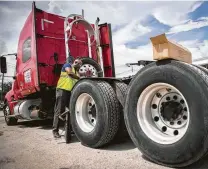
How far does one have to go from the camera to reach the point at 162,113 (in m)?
2.88

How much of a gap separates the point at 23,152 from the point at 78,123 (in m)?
0.99

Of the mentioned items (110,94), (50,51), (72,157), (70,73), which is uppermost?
(50,51)

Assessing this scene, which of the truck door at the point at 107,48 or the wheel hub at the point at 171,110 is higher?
the truck door at the point at 107,48

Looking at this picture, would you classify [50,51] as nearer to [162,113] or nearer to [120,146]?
[120,146]

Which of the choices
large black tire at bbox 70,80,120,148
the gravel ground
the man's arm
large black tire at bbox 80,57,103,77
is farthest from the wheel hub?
large black tire at bbox 80,57,103,77

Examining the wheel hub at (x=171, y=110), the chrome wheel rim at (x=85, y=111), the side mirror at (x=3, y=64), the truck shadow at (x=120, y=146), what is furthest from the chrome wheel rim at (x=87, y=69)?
the side mirror at (x=3, y=64)

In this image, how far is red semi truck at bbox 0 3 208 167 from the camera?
7.72ft

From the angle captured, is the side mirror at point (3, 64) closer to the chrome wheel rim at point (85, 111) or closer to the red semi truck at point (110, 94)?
the red semi truck at point (110, 94)

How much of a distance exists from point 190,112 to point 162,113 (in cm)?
56

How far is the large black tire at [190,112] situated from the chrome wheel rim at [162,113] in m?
0.06

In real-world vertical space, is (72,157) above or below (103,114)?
below

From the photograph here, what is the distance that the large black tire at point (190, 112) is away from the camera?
7.34ft

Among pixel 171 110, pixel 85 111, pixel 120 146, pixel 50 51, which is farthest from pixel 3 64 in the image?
pixel 171 110

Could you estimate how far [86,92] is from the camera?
3801 mm
